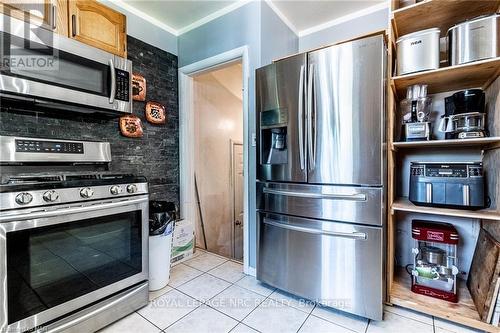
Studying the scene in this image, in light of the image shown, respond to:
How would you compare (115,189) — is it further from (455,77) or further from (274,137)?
(455,77)

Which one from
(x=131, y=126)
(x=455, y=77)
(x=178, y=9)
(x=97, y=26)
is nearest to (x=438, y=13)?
(x=455, y=77)

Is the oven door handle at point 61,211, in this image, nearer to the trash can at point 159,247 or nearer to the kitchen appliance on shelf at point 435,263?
the trash can at point 159,247

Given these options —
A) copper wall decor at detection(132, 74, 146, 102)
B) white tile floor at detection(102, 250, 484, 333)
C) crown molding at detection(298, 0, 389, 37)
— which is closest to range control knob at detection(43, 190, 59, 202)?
white tile floor at detection(102, 250, 484, 333)

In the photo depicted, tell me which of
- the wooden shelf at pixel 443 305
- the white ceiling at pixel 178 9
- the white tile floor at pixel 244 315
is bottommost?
the white tile floor at pixel 244 315

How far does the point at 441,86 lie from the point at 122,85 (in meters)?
2.52

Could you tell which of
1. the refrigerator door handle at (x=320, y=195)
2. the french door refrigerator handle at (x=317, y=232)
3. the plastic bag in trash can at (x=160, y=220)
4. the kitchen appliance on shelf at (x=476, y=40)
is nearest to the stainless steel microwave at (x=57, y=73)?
the plastic bag in trash can at (x=160, y=220)

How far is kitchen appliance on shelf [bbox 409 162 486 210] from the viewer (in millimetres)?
1459

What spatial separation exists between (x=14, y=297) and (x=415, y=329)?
2253 millimetres

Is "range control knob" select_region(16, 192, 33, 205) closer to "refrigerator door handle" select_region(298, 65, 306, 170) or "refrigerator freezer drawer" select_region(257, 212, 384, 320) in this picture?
"refrigerator freezer drawer" select_region(257, 212, 384, 320)

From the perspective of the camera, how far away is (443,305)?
154 cm

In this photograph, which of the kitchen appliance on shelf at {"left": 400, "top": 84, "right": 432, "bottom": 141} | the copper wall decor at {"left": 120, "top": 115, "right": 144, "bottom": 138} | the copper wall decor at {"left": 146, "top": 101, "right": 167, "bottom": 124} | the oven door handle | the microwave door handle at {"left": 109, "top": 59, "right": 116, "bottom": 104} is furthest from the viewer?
the copper wall decor at {"left": 146, "top": 101, "right": 167, "bottom": 124}

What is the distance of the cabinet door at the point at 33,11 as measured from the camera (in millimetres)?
A: 1365

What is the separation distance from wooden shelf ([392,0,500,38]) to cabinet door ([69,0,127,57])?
2.14 m

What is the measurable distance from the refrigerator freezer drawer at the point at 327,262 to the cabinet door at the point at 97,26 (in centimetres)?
192
